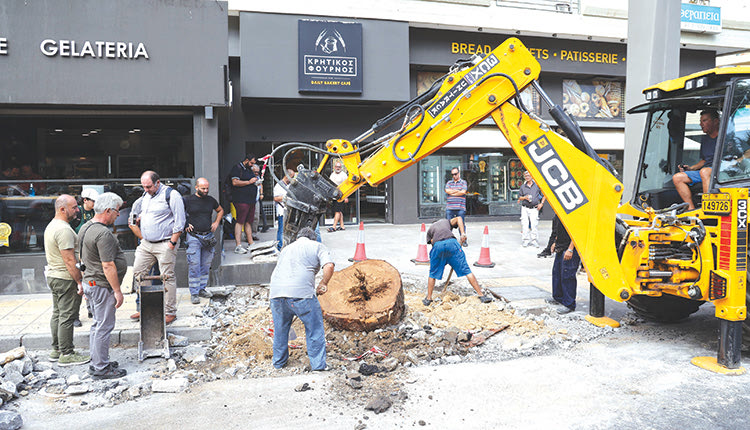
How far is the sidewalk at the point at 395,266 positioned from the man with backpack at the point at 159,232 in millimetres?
614

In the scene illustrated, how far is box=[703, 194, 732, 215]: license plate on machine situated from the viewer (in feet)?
16.6

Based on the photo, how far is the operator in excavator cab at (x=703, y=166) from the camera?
5.55 m

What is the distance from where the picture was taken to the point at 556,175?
5695 mm

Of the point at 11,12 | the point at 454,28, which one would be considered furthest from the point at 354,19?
the point at 11,12

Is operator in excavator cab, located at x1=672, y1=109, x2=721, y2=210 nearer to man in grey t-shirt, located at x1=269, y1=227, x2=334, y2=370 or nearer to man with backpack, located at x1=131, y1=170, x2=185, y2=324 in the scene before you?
man in grey t-shirt, located at x1=269, y1=227, x2=334, y2=370

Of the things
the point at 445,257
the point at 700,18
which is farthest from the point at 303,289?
the point at 700,18

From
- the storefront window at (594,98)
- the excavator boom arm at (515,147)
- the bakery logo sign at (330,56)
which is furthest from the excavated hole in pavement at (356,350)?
the storefront window at (594,98)

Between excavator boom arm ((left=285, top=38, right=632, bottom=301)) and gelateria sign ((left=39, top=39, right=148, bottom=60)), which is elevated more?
gelateria sign ((left=39, top=39, right=148, bottom=60))

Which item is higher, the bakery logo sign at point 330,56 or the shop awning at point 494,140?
the bakery logo sign at point 330,56

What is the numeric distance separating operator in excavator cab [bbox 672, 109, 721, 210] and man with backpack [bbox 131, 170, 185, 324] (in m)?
6.65

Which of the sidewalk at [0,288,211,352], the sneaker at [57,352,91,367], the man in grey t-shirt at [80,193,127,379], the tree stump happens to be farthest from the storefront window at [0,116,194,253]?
the tree stump

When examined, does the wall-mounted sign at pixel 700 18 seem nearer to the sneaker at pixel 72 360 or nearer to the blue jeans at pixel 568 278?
the blue jeans at pixel 568 278

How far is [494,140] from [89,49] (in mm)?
12495

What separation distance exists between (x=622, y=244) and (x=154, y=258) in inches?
246
